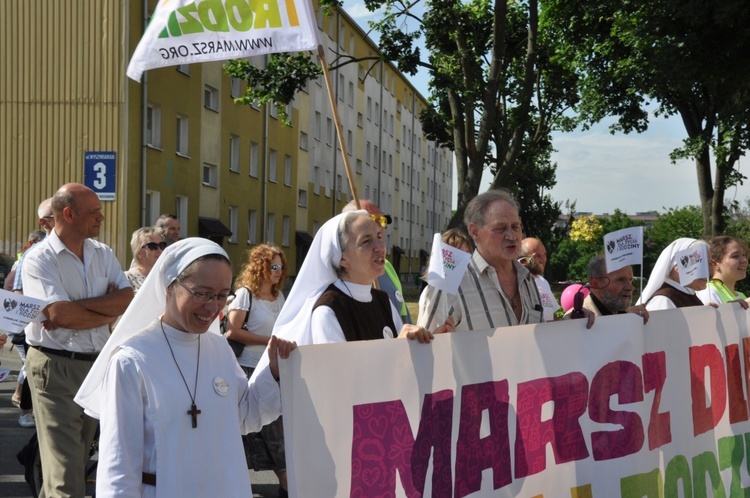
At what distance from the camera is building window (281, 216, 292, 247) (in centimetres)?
4103

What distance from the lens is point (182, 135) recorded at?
30375 mm

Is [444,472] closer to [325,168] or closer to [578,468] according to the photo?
[578,468]

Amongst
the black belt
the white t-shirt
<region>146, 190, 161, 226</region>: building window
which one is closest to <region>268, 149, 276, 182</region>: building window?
<region>146, 190, 161, 226</region>: building window

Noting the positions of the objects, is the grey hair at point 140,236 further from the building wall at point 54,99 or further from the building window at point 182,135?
the building window at point 182,135

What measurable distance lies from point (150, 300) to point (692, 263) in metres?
3.97

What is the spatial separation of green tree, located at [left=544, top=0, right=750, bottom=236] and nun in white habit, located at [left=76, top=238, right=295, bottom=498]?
15.4 metres

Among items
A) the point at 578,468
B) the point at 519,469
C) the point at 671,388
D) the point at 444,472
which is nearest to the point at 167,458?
the point at 444,472

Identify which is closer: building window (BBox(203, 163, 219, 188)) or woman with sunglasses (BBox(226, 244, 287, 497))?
woman with sunglasses (BBox(226, 244, 287, 497))

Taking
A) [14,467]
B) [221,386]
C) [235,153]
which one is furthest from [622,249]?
[235,153]

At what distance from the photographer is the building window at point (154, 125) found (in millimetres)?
28172

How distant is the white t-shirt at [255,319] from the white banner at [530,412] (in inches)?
116

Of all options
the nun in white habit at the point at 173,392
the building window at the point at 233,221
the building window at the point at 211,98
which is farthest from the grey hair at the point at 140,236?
the building window at the point at 233,221

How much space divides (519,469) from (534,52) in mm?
18179

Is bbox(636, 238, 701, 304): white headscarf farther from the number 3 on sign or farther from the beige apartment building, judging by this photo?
the beige apartment building
